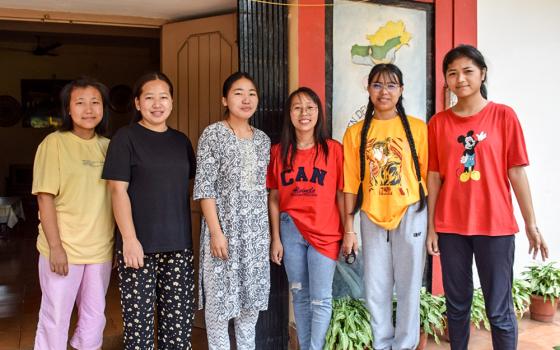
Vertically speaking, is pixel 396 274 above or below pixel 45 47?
below

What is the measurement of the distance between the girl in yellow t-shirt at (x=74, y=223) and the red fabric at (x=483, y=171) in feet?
5.55

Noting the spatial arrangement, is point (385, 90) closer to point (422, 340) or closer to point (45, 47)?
point (422, 340)

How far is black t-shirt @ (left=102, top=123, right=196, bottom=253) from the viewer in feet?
7.14

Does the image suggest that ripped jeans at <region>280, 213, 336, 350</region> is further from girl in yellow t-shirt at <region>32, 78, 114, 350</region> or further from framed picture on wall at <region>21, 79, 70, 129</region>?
framed picture on wall at <region>21, 79, 70, 129</region>

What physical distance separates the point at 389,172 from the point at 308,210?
0.45 meters

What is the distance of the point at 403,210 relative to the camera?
2.41m

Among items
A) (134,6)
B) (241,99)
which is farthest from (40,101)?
(241,99)

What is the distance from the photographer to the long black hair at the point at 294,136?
8.25ft

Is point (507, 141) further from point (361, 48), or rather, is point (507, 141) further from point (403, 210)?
point (361, 48)

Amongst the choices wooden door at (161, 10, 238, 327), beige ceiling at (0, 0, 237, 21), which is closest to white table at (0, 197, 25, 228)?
beige ceiling at (0, 0, 237, 21)

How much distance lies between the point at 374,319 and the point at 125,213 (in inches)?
54.4

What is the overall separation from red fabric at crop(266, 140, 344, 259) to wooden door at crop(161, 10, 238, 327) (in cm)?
102

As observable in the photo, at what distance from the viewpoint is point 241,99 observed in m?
2.40

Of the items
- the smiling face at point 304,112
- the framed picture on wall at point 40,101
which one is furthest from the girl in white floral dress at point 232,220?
the framed picture on wall at point 40,101
